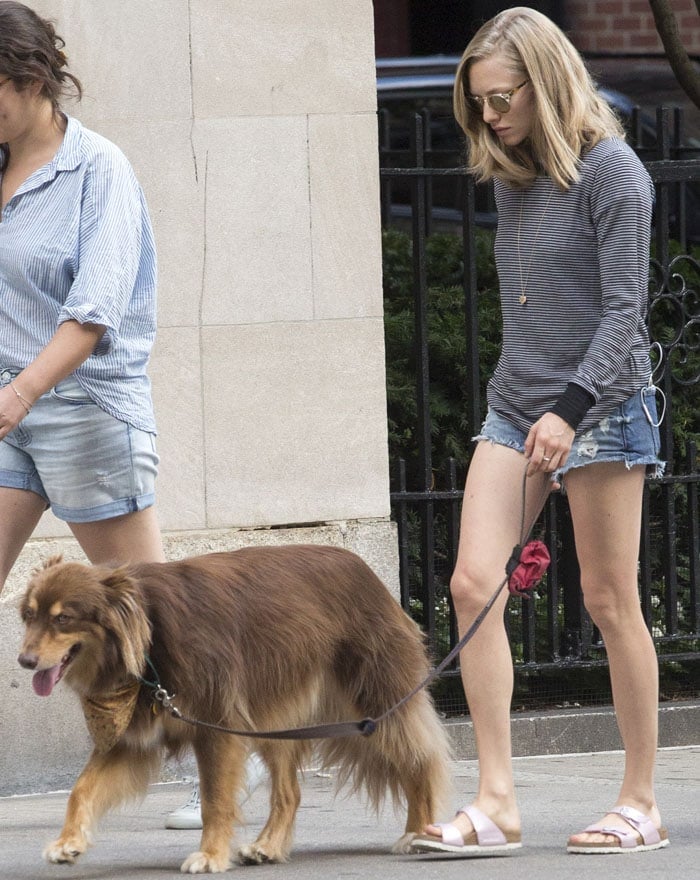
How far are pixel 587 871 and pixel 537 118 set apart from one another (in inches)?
76.1

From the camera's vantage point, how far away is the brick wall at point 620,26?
1338 cm

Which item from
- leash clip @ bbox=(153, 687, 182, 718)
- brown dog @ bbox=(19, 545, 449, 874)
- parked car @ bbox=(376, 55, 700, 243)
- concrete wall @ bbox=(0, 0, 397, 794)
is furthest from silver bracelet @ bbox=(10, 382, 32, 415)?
parked car @ bbox=(376, 55, 700, 243)

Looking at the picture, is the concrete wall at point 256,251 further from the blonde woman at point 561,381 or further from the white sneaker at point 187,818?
the blonde woman at point 561,381

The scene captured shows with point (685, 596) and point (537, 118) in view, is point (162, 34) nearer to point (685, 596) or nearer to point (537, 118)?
point (537, 118)

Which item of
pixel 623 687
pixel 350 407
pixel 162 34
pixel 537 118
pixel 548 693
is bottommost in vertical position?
pixel 548 693

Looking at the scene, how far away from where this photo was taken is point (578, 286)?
14.2 feet

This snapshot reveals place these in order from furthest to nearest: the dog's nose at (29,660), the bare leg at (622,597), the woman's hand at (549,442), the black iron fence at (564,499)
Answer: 1. the black iron fence at (564,499)
2. the bare leg at (622,597)
3. the woman's hand at (549,442)
4. the dog's nose at (29,660)

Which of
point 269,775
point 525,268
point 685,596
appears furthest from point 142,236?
point 685,596

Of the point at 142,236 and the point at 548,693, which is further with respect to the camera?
the point at 548,693

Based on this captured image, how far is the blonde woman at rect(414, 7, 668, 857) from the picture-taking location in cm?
421

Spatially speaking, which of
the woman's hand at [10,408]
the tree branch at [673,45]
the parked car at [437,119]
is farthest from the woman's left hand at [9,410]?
the parked car at [437,119]

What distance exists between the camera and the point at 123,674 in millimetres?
3936

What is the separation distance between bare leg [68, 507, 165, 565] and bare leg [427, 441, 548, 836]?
0.85 meters

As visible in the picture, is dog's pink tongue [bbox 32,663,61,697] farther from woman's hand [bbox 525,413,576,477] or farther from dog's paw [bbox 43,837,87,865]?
woman's hand [bbox 525,413,576,477]
